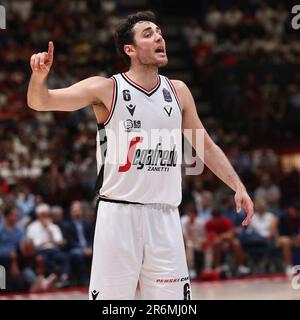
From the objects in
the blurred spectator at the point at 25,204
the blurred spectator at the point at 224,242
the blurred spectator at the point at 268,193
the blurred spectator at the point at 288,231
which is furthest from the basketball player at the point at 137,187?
the blurred spectator at the point at 268,193

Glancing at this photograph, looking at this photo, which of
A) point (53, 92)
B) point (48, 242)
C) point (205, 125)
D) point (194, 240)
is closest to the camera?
point (53, 92)

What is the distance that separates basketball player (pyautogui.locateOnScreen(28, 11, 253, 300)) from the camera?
511 cm

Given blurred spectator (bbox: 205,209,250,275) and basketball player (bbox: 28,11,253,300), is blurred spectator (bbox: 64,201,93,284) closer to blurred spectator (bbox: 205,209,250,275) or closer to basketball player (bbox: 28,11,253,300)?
blurred spectator (bbox: 205,209,250,275)

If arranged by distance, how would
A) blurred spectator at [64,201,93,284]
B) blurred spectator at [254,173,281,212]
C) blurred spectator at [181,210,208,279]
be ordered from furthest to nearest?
blurred spectator at [254,173,281,212] < blurred spectator at [181,210,208,279] < blurred spectator at [64,201,93,284]

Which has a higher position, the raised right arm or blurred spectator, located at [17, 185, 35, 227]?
the raised right arm

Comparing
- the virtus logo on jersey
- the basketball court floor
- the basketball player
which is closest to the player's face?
the basketball player

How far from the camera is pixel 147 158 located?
521 cm

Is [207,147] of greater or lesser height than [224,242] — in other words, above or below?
above

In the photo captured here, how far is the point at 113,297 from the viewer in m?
5.10

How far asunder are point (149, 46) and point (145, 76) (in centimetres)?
21

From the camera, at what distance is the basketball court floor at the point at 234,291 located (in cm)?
1042

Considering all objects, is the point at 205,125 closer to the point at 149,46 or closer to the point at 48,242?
the point at 48,242

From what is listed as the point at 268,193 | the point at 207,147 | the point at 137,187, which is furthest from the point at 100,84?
the point at 268,193

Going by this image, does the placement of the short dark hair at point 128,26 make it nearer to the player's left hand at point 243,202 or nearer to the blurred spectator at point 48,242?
the player's left hand at point 243,202
